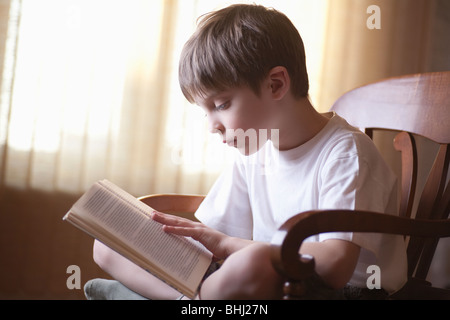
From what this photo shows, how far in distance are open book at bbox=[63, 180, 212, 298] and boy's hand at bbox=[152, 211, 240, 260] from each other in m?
0.01

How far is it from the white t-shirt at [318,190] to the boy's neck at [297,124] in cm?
2

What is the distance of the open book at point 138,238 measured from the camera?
61cm

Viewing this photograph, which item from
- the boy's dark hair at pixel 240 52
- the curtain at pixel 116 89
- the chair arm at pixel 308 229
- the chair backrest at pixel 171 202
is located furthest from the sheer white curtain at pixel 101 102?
the chair arm at pixel 308 229

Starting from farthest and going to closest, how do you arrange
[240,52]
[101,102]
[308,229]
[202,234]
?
1. [101,102]
2. [240,52]
3. [202,234]
4. [308,229]

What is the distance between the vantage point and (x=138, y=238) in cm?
65

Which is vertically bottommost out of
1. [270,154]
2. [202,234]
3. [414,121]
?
[202,234]

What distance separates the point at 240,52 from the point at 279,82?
10 cm

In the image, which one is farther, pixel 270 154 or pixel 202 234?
pixel 270 154

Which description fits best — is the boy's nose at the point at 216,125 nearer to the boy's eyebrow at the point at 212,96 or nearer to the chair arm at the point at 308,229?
the boy's eyebrow at the point at 212,96

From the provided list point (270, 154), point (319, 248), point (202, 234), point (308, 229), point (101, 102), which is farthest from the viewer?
point (101, 102)

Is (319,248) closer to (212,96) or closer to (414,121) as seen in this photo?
(212,96)

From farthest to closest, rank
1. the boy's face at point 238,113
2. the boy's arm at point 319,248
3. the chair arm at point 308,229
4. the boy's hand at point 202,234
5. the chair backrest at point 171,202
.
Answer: the chair backrest at point 171,202 → the boy's face at point 238,113 → the boy's hand at point 202,234 → the boy's arm at point 319,248 → the chair arm at point 308,229

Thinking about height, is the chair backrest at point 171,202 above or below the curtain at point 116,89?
below

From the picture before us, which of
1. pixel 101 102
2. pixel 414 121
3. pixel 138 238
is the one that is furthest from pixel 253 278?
pixel 101 102
